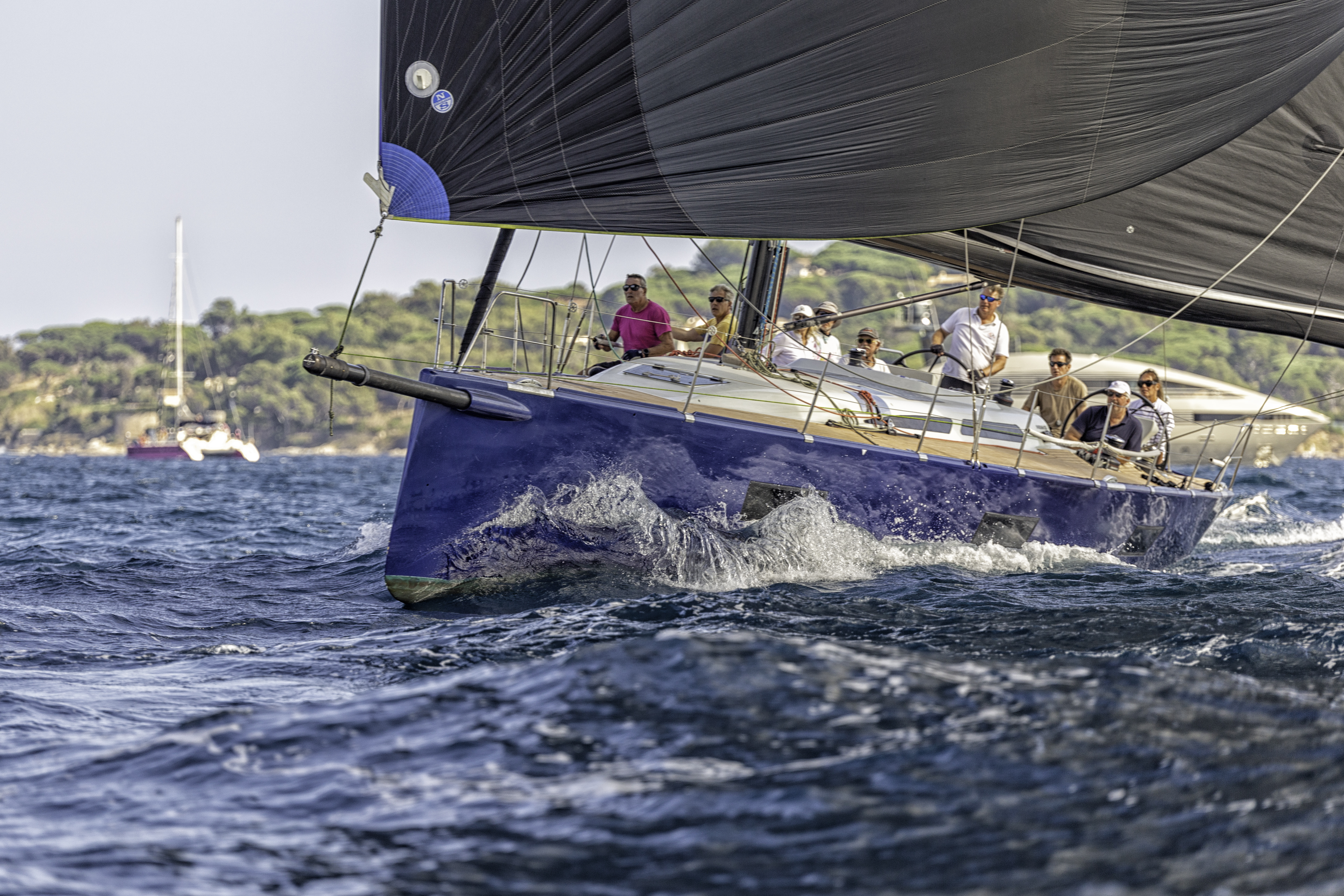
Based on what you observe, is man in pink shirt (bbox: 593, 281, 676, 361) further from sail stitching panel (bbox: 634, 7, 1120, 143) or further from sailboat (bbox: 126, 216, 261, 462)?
sailboat (bbox: 126, 216, 261, 462)

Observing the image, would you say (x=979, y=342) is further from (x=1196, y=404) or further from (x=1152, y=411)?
(x=1196, y=404)

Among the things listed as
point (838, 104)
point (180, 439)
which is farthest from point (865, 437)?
point (180, 439)

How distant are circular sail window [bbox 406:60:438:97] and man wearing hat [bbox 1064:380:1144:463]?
5.04m

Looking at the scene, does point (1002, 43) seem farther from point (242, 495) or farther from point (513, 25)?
point (242, 495)

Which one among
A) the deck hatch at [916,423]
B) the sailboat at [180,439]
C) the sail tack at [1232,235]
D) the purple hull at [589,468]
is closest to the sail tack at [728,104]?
the purple hull at [589,468]

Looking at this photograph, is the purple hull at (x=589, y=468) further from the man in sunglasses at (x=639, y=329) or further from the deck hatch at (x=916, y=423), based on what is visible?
the man in sunglasses at (x=639, y=329)

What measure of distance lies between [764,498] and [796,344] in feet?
7.45

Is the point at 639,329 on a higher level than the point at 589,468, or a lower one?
higher

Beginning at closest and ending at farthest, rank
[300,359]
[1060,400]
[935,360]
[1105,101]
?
[1105,101], [935,360], [1060,400], [300,359]

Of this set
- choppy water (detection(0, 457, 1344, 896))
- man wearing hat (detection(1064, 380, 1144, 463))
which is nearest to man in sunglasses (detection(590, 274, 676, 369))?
choppy water (detection(0, 457, 1344, 896))

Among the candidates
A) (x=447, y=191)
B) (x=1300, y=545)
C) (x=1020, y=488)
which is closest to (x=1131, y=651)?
(x=1020, y=488)

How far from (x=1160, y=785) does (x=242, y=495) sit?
17.3 meters

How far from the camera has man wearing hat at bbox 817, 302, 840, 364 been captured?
819 cm

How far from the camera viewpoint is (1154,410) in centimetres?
897
